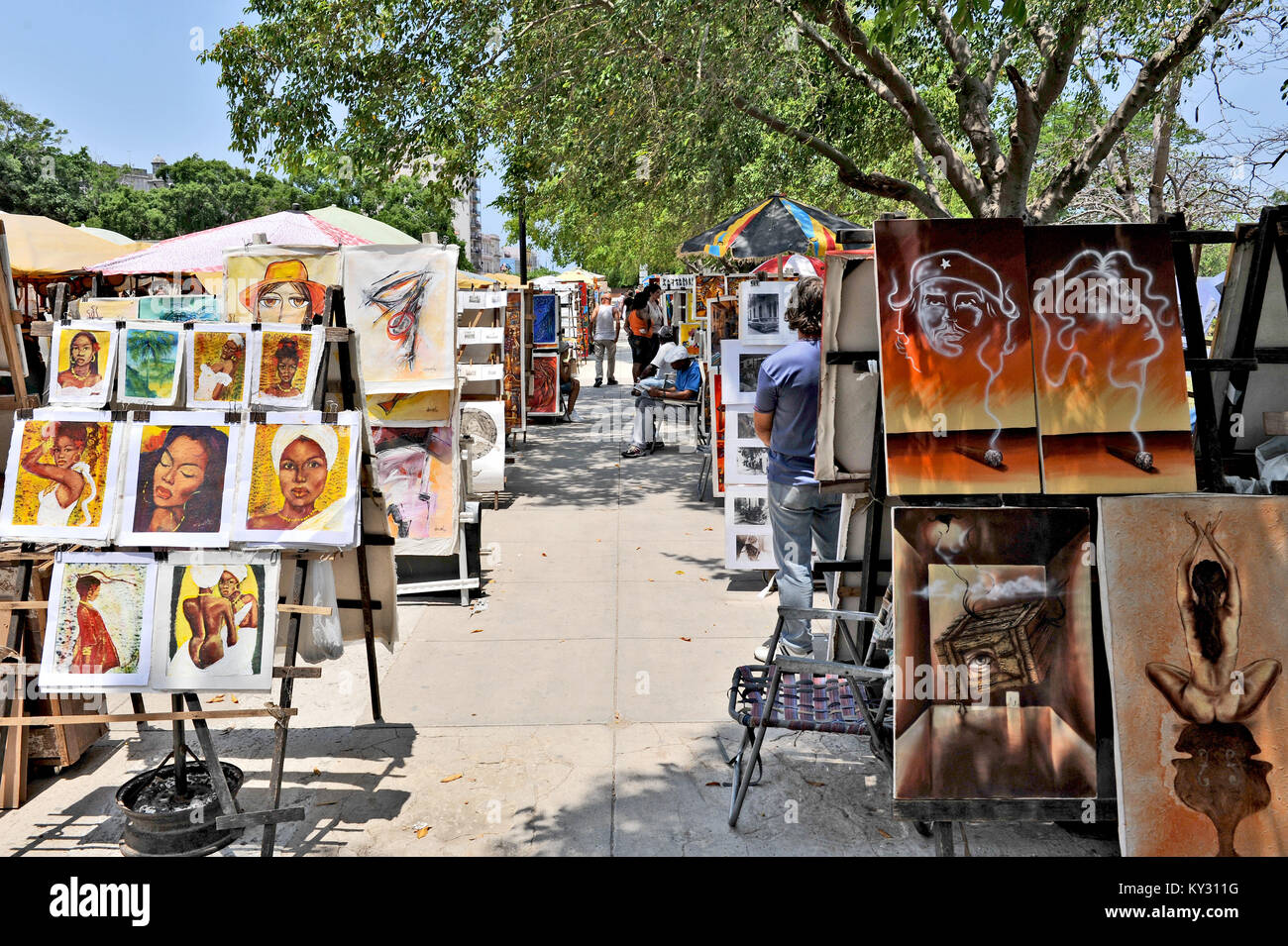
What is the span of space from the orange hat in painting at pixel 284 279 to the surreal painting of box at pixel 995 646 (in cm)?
453

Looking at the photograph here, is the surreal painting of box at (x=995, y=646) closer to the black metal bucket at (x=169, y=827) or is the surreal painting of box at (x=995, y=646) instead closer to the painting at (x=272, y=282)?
the black metal bucket at (x=169, y=827)

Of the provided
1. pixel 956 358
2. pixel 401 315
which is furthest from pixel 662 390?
pixel 956 358

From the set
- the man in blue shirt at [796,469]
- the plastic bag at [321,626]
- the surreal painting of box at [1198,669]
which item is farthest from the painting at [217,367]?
the surreal painting of box at [1198,669]

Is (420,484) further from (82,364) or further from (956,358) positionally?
(956,358)

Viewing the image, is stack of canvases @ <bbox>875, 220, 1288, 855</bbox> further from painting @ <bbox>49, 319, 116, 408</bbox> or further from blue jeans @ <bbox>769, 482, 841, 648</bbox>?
painting @ <bbox>49, 319, 116, 408</bbox>

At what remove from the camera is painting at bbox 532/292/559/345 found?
1478cm

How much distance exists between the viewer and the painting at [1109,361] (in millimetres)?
3432

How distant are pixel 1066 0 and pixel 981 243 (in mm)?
6863

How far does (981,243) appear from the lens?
11.5ft

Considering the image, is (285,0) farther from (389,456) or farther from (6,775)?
(6,775)

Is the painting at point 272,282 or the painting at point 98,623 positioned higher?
the painting at point 272,282

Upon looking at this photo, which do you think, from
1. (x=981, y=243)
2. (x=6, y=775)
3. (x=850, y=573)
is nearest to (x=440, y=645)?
(x=6, y=775)

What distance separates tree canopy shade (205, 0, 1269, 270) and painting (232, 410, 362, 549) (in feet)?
22.2

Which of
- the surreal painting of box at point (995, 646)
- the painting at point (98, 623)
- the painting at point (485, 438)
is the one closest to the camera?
the surreal painting of box at point (995, 646)
